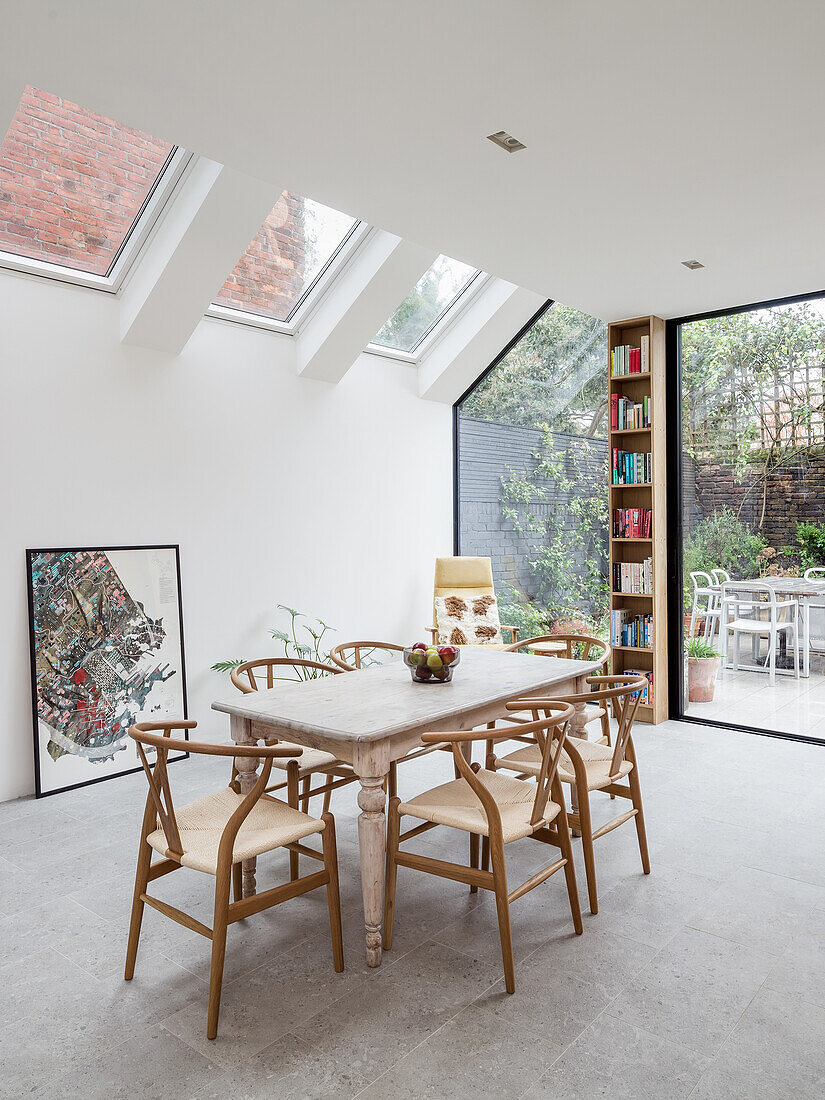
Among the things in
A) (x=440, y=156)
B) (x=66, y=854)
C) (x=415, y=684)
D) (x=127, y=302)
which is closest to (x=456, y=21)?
(x=440, y=156)

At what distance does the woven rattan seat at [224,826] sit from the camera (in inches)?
85.7

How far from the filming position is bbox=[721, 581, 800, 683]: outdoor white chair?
189 inches

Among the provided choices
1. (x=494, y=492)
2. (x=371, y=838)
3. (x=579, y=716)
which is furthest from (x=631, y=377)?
(x=371, y=838)

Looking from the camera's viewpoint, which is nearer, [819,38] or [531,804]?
[819,38]

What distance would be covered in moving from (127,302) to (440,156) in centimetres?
215

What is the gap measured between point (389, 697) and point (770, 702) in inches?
126

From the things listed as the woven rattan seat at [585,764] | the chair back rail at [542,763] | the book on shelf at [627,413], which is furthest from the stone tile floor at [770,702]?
the chair back rail at [542,763]

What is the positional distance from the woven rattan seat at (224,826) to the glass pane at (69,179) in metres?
3.03

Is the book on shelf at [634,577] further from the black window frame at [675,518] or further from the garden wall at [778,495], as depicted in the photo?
the garden wall at [778,495]

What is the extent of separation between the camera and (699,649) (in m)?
5.32

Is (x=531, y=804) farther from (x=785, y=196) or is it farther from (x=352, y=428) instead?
(x=352, y=428)

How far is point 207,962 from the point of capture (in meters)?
2.43

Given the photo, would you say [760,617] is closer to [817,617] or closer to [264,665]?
[817,617]

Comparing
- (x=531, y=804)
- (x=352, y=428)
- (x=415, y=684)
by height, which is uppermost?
(x=352, y=428)
